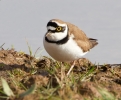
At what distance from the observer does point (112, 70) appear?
7.39 meters

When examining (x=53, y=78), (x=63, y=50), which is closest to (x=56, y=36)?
(x=63, y=50)

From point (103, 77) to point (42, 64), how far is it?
155cm

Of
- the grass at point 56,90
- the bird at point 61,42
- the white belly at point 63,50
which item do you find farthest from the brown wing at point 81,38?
the grass at point 56,90

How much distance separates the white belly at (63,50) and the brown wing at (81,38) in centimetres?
23

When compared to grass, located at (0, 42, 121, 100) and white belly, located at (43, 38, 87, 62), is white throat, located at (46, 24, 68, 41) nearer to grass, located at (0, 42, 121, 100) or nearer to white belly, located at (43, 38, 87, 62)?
white belly, located at (43, 38, 87, 62)

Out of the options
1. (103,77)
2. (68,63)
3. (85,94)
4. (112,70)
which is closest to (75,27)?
(68,63)

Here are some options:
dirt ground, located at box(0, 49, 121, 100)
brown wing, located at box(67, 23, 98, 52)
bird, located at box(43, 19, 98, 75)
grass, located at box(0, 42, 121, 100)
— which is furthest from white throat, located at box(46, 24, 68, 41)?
grass, located at box(0, 42, 121, 100)

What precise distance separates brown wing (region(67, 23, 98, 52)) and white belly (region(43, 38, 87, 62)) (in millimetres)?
232

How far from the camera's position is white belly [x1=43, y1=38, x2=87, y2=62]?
7.34m

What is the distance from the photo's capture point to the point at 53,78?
217 inches

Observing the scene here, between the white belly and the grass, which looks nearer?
the grass

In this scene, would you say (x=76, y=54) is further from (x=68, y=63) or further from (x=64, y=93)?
(x=64, y=93)

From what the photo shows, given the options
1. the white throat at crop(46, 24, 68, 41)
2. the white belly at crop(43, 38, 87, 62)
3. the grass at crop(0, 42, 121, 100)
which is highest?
the white throat at crop(46, 24, 68, 41)

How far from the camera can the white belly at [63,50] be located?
734cm
